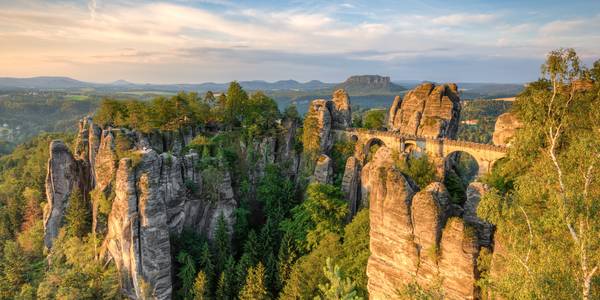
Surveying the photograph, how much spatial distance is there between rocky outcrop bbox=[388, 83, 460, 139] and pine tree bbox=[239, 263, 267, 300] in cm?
2651

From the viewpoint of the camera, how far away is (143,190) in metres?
29.1

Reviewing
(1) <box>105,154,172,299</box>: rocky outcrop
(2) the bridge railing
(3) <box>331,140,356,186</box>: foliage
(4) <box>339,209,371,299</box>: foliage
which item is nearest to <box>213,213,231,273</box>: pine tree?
(1) <box>105,154,172,299</box>: rocky outcrop

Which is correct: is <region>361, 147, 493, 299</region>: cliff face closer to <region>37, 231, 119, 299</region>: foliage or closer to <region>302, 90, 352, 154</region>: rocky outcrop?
<region>302, 90, 352, 154</region>: rocky outcrop

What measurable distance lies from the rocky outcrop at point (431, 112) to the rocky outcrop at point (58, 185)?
39.3 m

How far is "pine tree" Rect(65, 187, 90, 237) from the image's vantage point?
118 ft

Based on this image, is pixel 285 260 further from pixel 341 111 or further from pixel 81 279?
pixel 341 111

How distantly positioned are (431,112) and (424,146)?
5.22 meters

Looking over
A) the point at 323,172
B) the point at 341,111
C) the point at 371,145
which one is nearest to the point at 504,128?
the point at 371,145

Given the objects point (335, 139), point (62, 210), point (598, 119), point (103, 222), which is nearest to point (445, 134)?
point (335, 139)

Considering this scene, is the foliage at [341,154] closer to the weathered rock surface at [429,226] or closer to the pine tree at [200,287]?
the pine tree at [200,287]

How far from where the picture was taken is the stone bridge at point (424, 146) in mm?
36969

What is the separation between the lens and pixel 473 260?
17.1 metres

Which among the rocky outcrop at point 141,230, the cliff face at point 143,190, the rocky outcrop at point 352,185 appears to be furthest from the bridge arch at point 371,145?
the rocky outcrop at point 141,230

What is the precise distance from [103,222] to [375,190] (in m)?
27.1
